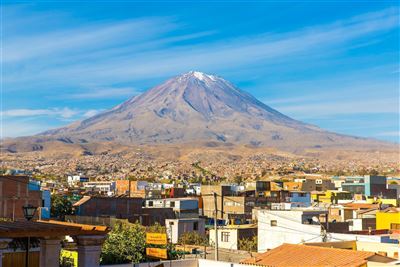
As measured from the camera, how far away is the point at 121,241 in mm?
24609

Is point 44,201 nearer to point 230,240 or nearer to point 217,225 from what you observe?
point 217,225

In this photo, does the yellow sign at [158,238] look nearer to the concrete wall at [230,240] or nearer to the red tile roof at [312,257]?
the red tile roof at [312,257]

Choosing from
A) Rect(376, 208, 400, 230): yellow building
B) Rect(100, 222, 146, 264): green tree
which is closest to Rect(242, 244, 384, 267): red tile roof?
Rect(100, 222, 146, 264): green tree

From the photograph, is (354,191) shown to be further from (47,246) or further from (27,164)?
(27,164)

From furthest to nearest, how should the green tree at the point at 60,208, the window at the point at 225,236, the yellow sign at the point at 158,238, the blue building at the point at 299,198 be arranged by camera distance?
the blue building at the point at 299,198 < the green tree at the point at 60,208 < the window at the point at 225,236 < the yellow sign at the point at 158,238

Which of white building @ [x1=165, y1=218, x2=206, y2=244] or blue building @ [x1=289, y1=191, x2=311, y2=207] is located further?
blue building @ [x1=289, y1=191, x2=311, y2=207]

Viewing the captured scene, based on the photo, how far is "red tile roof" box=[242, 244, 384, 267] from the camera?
18609mm

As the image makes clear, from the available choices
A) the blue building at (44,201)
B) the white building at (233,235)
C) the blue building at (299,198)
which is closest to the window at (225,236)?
the white building at (233,235)

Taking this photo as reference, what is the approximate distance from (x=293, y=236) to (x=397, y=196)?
47.2 meters

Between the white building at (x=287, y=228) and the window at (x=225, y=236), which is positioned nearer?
the white building at (x=287, y=228)

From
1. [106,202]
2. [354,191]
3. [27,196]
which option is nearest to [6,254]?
[27,196]

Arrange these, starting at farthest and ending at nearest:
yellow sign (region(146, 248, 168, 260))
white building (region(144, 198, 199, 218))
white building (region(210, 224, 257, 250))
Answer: white building (region(144, 198, 199, 218)) < white building (region(210, 224, 257, 250)) < yellow sign (region(146, 248, 168, 260))

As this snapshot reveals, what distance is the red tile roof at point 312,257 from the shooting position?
18.6m

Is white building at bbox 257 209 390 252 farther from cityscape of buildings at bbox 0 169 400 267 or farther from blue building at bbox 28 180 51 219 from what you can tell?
blue building at bbox 28 180 51 219
